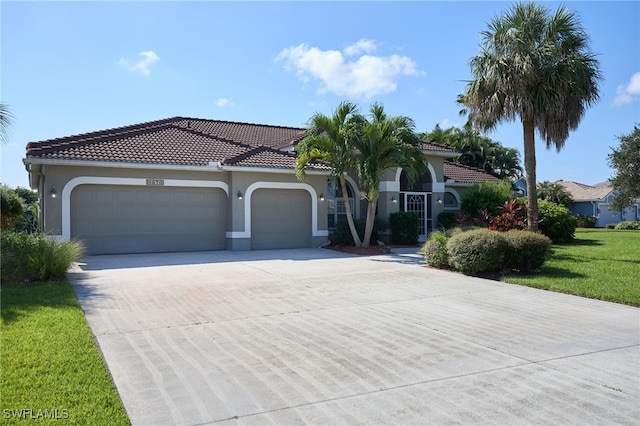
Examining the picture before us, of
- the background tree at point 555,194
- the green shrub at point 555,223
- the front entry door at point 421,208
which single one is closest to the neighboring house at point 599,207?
the background tree at point 555,194

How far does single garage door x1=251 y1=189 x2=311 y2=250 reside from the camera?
63.6 feet

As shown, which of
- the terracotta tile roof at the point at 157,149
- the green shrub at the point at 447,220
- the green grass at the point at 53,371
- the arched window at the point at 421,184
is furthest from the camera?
the arched window at the point at 421,184

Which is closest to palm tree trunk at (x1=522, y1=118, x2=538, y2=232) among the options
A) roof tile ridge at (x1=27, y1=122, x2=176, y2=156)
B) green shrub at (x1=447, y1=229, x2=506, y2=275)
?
green shrub at (x1=447, y1=229, x2=506, y2=275)

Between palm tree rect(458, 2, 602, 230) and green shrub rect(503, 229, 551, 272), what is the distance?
664 cm

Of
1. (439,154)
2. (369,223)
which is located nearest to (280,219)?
(369,223)

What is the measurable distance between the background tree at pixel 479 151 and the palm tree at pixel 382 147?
25043 mm

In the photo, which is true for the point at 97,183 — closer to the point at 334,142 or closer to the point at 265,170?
the point at 265,170

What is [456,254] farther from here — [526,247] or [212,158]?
[212,158]

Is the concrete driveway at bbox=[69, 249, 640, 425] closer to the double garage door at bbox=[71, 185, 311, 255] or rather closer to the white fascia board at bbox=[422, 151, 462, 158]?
the double garage door at bbox=[71, 185, 311, 255]

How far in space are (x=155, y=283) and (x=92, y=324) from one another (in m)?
3.88

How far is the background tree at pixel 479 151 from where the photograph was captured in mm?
43219

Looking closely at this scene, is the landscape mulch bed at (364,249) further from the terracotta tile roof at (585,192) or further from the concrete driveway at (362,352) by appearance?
the terracotta tile roof at (585,192)

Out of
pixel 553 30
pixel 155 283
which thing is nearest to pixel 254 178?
pixel 155 283

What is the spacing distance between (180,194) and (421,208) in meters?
11.4
